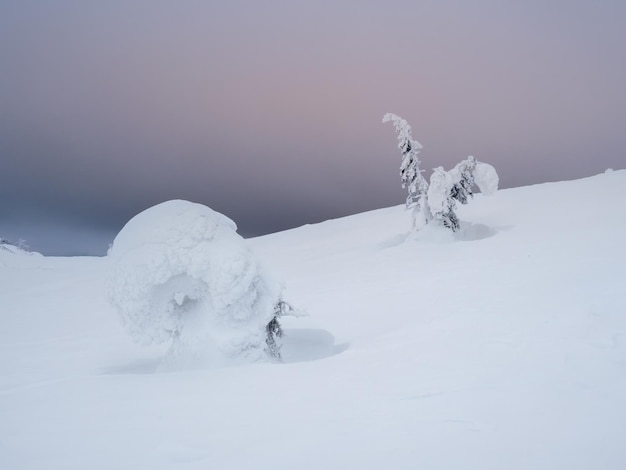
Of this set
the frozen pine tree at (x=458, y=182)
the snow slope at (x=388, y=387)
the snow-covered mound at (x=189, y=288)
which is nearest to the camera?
the snow slope at (x=388, y=387)

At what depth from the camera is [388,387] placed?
4949 mm

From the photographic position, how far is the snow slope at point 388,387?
3.53 m

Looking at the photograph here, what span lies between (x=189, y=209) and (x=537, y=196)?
2050 cm

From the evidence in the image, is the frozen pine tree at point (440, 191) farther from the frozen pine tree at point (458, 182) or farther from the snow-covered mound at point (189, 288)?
the snow-covered mound at point (189, 288)

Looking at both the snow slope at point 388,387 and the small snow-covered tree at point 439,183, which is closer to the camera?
the snow slope at point 388,387

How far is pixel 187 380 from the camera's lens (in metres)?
5.91

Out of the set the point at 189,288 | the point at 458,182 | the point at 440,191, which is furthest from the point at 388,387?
the point at 458,182

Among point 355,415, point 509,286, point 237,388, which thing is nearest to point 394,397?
point 355,415

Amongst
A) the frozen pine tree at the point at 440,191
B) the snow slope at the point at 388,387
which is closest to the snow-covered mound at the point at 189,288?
the snow slope at the point at 388,387

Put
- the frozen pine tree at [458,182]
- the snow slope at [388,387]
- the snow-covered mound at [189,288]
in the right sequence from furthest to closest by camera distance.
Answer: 1. the frozen pine tree at [458,182]
2. the snow-covered mound at [189,288]
3. the snow slope at [388,387]

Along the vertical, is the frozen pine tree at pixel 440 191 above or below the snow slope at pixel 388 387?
above

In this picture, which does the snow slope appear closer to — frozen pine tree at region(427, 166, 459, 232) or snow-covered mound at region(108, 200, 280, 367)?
snow-covered mound at region(108, 200, 280, 367)

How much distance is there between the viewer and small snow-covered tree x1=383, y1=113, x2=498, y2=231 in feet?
56.1

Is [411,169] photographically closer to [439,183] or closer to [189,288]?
[439,183]
